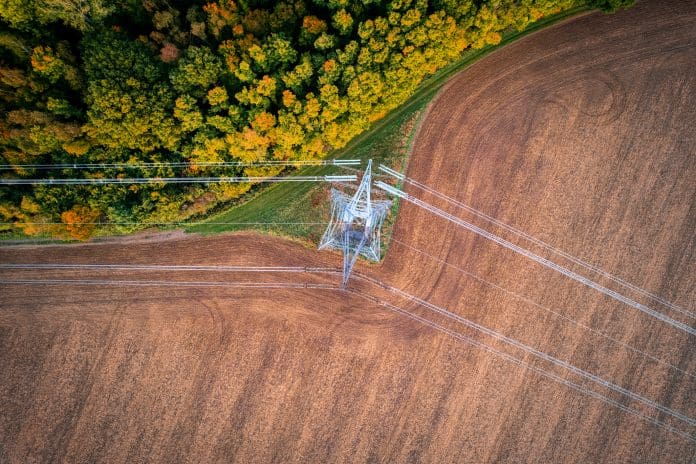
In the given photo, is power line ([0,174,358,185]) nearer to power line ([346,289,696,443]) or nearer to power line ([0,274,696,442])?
power line ([0,274,696,442])

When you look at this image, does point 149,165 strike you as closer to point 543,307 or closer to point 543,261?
point 543,261

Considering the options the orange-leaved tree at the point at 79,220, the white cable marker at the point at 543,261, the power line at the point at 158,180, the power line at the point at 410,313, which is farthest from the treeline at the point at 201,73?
the white cable marker at the point at 543,261

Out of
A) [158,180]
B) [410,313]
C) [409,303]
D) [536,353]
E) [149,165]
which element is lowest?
[410,313]

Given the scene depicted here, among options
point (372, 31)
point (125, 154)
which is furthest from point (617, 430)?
point (125, 154)

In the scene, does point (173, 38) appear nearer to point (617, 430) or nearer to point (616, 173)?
point (616, 173)

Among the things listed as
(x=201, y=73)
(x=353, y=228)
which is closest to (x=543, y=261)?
(x=353, y=228)
